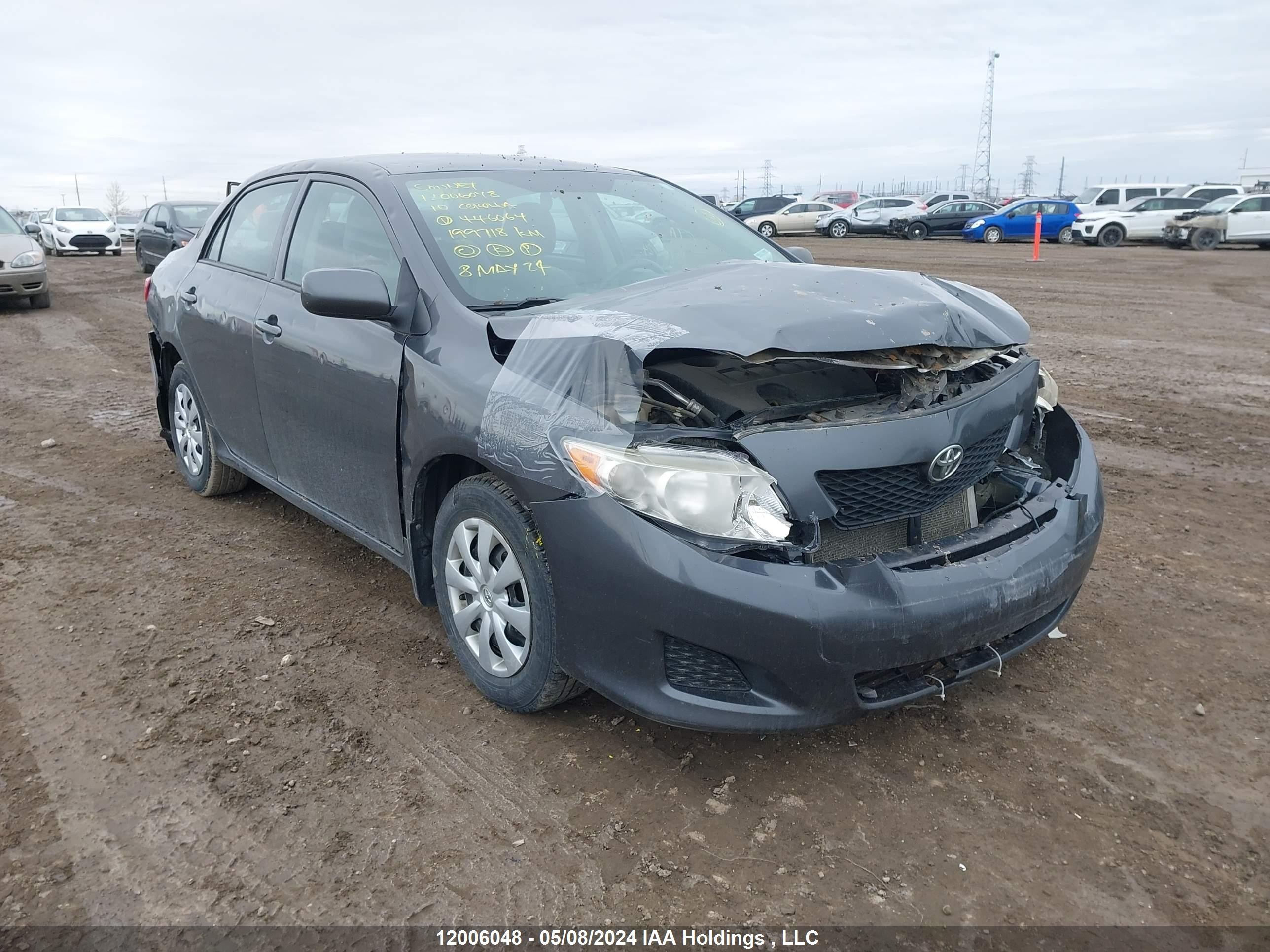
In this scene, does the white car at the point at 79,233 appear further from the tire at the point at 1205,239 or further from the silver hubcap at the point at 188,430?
the tire at the point at 1205,239

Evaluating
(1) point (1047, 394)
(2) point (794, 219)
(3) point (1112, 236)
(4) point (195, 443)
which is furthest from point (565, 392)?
(2) point (794, 219)

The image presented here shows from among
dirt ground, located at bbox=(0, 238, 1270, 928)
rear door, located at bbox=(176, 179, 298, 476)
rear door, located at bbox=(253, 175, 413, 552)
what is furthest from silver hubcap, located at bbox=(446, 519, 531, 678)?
rear door, located at bbox=(176, 179, 298, 476)

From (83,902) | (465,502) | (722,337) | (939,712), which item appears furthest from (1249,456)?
(83,902)

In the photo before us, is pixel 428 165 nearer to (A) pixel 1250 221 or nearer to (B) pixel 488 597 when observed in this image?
(B) pixel 488 597

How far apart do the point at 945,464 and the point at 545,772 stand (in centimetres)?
143

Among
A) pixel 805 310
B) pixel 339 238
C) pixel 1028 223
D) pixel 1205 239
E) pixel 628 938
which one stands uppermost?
pixel 339 238

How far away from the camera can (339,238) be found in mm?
3746

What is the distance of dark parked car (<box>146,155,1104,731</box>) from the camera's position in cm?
242

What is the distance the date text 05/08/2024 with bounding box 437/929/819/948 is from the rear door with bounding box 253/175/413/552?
1.52 m

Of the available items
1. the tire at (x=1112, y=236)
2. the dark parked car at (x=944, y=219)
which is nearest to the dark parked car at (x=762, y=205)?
the dark parked car at (x=944, y=219)

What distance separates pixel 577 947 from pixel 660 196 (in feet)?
10.4

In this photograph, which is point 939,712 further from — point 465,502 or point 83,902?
point 83,902

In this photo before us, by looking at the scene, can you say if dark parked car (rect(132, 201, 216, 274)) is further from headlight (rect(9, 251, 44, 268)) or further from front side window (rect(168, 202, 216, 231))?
headlight (rect(9, 251, 44, 268))

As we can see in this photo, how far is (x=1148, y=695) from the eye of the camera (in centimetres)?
310
